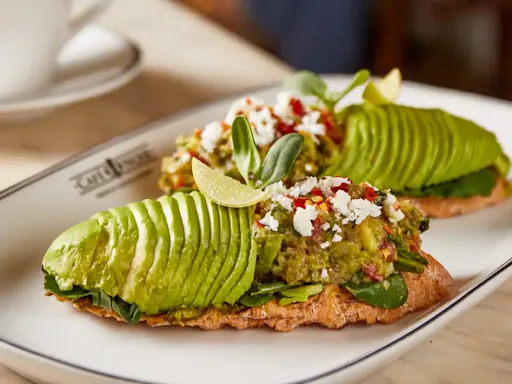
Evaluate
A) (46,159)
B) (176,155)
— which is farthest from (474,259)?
(46,159)

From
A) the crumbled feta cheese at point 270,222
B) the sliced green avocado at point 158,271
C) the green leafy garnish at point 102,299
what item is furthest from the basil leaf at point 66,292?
the crumbled feta cheese at point 270,222

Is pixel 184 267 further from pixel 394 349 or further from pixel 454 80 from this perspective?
pixel 454 80

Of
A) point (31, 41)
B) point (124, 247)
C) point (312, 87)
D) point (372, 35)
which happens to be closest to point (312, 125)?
point (312, 87)

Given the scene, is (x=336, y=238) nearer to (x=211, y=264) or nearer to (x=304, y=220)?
(x=304, y=220)

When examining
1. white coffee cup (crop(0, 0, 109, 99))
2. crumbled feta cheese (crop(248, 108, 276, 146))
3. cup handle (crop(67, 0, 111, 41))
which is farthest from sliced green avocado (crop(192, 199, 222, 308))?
cup handle (crop(67, 0, 111, 41))

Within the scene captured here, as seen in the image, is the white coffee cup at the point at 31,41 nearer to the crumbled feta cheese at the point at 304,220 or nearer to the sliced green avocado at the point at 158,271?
the sliced green avocado at the point at 158,271

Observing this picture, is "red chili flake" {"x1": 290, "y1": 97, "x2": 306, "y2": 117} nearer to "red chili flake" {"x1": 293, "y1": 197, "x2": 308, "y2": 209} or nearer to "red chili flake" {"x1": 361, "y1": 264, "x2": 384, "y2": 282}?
"red chili flake" {"x1": 293, "y1": 197, "x2": 308, "y2": 209}
